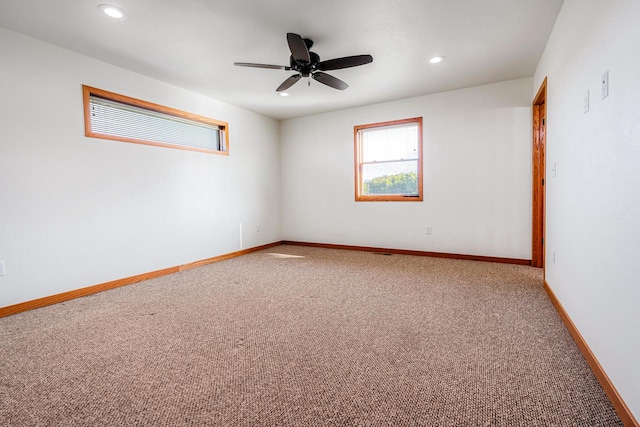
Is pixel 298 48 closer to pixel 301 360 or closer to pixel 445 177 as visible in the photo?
pixel 301 360

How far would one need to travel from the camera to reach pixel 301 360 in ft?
5.73

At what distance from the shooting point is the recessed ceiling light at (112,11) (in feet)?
7.53

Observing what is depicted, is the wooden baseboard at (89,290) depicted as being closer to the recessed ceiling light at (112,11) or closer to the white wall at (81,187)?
the white wall at (81,187)

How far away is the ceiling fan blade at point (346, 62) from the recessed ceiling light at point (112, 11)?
5.52ft

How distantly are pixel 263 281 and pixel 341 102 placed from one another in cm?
313

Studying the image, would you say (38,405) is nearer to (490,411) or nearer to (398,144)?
(490,411)

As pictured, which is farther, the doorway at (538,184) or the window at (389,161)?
the window at (389,161)

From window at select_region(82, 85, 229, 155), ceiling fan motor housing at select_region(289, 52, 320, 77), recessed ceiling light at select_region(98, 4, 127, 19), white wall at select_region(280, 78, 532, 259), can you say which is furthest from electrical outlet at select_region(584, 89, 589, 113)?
window at select_region(82, 85, 229, 155)

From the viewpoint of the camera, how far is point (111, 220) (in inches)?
130

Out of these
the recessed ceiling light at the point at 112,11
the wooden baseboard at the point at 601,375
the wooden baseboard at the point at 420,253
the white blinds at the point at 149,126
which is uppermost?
the recessed ceiling light at the point at 112,11

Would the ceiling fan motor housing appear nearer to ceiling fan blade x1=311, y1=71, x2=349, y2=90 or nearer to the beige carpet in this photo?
ceiling fan blade x1=311, y1=71, x2=349, y2=90

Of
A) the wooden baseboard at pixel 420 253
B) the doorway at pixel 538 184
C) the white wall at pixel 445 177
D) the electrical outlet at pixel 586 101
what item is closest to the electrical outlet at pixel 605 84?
the electrical outlet at pixel 586 101

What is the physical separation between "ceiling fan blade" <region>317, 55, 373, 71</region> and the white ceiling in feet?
0.74

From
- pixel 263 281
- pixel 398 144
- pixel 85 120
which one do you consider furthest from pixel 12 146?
pixel 398 144
